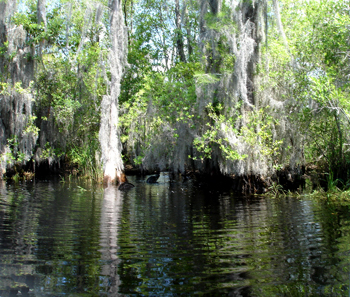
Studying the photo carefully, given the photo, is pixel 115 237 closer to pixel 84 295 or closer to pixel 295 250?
pixel 84 295

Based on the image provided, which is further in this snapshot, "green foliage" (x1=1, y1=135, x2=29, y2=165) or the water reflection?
"green foliage" (x1=1, y1=135, x2=29, y2=165)

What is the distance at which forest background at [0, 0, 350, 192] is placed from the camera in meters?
11.0

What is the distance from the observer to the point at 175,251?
477 cm

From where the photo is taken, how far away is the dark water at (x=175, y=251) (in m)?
3.51

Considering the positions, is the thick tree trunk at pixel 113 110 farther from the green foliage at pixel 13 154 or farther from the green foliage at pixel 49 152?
the green foliage at pixel 49 152

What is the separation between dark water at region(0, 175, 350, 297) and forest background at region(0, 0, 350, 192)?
3.50 m

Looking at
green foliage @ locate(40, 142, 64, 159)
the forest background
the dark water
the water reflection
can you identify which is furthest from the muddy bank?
the water reflection

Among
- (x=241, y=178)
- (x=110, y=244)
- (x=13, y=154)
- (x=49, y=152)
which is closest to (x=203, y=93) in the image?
(x=241, y=178)

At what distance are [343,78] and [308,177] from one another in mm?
4758

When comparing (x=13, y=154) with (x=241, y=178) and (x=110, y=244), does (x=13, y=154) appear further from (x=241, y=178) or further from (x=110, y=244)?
(x=110, y=244)

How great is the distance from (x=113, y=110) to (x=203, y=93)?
4.72 m

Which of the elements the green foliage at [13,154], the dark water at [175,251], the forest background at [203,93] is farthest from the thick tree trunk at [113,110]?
the dark water at [175,251]

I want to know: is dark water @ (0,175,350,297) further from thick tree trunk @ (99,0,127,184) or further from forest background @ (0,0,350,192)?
thick tree trunk @ (99,0,127,184)

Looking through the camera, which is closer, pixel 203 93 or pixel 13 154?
pixel 203 93
